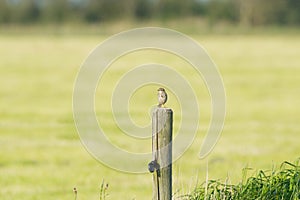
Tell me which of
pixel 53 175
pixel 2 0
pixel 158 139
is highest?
pixel 2 0

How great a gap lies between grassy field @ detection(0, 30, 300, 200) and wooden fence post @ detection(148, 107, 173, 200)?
174cm

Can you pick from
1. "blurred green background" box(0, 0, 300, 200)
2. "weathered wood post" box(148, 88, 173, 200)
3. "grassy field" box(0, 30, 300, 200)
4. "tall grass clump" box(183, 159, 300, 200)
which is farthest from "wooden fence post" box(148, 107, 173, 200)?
"grassy field" box(0, 30, 300, 200)

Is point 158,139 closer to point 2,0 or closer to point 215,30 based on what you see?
point 215,30

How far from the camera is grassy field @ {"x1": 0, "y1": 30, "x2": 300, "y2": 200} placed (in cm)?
1085

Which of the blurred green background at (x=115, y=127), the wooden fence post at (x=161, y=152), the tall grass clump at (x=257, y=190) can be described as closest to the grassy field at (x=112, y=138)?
A: the blurred green background at (x=115, y=127)

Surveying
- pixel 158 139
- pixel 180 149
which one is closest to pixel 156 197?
pixel 158 139

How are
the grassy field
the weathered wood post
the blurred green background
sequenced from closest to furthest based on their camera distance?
the weathered wood post < the grassy field < the blurred green background

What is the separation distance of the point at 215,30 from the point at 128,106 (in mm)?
57604

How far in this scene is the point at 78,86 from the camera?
26.5 meters

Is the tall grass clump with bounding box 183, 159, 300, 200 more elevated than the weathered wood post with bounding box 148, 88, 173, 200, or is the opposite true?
the weathered wood post with bounding box 148, 88, 173, 200

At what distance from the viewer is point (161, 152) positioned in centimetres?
560

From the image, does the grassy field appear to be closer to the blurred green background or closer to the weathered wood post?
the blurred green background

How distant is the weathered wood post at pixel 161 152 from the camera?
18.2 ft

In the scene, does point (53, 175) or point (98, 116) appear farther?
point (98, 116)
